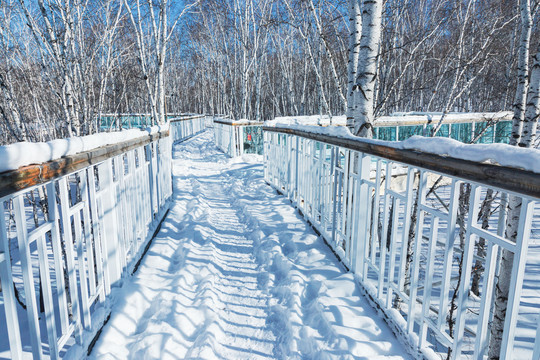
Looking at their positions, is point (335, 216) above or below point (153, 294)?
above

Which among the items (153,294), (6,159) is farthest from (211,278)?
(6,159)

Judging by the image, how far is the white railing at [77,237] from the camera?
1.44 meters

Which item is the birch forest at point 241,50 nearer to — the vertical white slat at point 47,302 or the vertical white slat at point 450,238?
the vertical white slat at point 450,238

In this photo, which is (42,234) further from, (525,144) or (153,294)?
(525,144)

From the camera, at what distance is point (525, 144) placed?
4.52 meters

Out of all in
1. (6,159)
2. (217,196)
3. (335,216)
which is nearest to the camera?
(6,159)

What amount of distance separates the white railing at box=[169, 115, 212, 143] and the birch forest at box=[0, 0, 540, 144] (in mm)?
1825

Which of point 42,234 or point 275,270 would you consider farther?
point 275,270

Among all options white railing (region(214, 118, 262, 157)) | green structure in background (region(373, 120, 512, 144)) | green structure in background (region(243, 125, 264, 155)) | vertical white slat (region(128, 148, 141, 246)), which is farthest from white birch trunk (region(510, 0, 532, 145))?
green structure in background (region(243, 125, 264, 155))

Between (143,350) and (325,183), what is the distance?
262 cm

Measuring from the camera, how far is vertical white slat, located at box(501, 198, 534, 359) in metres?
1.29

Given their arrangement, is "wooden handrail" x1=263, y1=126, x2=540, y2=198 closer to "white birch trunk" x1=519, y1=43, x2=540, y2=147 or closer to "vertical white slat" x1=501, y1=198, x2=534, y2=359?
"vertical white slat" x1=501, y1=198, x2=534, y2=359

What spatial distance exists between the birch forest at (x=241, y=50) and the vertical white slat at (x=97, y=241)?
2.65m

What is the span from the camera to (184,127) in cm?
2008
